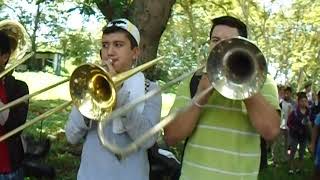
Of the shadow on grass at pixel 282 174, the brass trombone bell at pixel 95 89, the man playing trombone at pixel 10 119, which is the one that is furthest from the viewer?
the shadow on grass at pixel 282 174

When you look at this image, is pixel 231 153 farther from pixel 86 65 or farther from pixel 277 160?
pixel 277 160

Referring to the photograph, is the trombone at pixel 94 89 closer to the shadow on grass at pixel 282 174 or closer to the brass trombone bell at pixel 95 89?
the brass trombone bell at pixel 95 89

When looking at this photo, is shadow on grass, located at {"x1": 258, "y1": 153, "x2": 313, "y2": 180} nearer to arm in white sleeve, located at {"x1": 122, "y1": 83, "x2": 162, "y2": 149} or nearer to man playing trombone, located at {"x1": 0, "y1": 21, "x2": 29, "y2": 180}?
man playing trombone, located at {"x1": 0, "y1": 21, "x2": 29, "y2": 180}

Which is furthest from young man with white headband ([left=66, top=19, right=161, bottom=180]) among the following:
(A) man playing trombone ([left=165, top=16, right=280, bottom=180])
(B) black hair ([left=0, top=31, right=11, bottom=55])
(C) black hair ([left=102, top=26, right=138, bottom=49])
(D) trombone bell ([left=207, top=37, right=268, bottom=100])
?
(B) black hair ([left=0, top=31, right=11, bottom=55])

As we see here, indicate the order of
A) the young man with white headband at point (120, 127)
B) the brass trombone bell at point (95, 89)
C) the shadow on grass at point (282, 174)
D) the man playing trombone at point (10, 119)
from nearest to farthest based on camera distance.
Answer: the brass trombone bell at point (95, 89) < the young man with white headband at point (120, 127) < the man playing trombone at point (10, 119) < the shadow on grass at point (282, 174)

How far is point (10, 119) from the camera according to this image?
3.82 metres

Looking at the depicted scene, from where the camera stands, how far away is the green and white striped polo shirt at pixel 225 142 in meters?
3.17

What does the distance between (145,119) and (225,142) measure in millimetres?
431

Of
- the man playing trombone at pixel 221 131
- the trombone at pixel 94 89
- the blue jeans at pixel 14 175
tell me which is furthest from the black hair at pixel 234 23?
the blue jeans at pixel 14 175

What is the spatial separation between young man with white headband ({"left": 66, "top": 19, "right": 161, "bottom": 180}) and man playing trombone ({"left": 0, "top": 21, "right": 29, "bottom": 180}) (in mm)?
571

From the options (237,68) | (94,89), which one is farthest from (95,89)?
(237,68)

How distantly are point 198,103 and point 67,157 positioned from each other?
718 cm

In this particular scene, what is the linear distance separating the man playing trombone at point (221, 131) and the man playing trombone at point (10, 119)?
1079 millimetres

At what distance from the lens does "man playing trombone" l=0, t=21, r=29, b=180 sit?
382 centimetres
